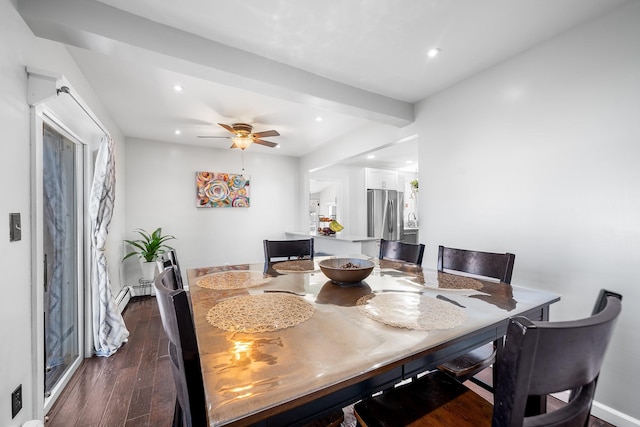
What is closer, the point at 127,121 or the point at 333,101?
the point at 333,101

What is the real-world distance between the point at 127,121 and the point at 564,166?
4.49 m

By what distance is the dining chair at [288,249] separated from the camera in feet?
7.54

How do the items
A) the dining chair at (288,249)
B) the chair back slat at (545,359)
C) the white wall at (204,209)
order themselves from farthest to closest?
the white wall at (204,209) < the dining chair at (288,249) < the chair back slat at (545,359)

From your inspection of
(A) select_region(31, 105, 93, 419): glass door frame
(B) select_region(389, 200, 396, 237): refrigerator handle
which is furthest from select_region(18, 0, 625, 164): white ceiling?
(B) select_region(389, 200, 396, 237): refrigerator handle

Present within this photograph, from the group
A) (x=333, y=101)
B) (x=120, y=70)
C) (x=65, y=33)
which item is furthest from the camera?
(x=333, y=101)

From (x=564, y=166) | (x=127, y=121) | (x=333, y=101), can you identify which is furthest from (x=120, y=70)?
(x=564, y=166)

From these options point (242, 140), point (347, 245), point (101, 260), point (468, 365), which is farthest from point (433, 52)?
point (101, 260)

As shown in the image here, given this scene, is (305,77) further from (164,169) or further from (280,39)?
(164,169)

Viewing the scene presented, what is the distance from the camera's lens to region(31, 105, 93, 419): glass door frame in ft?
4.90

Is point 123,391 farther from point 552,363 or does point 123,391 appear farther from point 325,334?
point 552,363

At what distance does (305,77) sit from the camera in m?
2.34

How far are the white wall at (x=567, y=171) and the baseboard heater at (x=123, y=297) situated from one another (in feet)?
13.2

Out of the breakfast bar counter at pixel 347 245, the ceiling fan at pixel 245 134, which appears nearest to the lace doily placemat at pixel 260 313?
the ceiling fan at pixel 245 134

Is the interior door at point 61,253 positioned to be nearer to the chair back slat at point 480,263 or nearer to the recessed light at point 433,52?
the chair back slat at point 480,263
